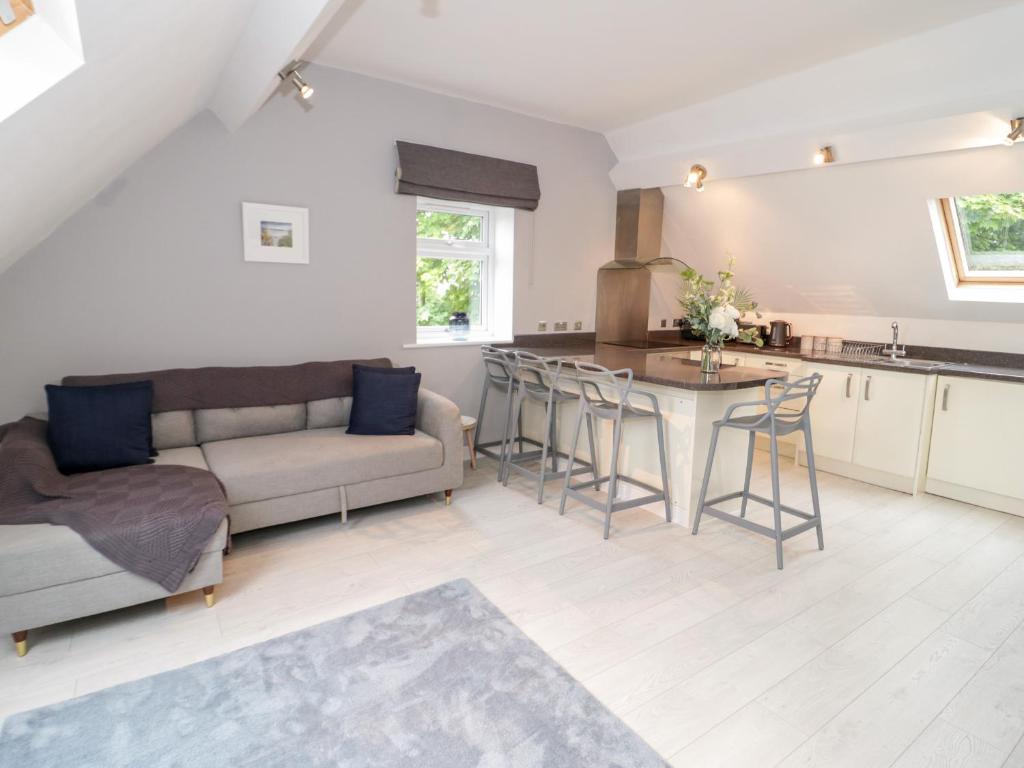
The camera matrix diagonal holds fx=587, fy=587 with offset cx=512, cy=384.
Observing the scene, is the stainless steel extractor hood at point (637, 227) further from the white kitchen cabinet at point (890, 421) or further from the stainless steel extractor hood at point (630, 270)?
the white kitchen cabinet at point (890, 421)

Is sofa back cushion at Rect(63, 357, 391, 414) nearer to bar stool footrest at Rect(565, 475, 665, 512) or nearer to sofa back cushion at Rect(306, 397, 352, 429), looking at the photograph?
sofa back cushion at Rect(306, 397, 352, 429)

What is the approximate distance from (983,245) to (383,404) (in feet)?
13.2

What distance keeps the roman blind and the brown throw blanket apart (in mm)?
2419

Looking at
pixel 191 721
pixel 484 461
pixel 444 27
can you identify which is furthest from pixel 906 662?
pixel 444 27

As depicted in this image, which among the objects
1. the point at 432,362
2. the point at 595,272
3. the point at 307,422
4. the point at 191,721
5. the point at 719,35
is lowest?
the point at 191,721

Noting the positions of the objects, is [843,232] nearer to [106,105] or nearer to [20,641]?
[106,105]

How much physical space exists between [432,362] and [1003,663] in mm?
3448

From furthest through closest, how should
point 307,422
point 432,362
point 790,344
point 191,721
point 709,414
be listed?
1. point 790,344
2. point 432,362
3. point 307,422
4. point 709,414
5. point 191,721

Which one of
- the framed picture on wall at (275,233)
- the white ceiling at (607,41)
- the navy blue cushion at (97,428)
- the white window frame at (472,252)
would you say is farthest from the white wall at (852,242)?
the navy blue cushion at (97,428)

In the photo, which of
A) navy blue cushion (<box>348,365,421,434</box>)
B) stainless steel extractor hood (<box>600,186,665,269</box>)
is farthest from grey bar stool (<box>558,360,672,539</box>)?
stainless steel extractor hood (<box>600,186,665,269</box>)

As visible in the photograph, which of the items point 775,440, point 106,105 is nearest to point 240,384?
point 106,105

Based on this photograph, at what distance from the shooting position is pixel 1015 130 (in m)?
2.85

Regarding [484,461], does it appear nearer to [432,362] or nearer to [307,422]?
[432,362]

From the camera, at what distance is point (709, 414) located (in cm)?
329
